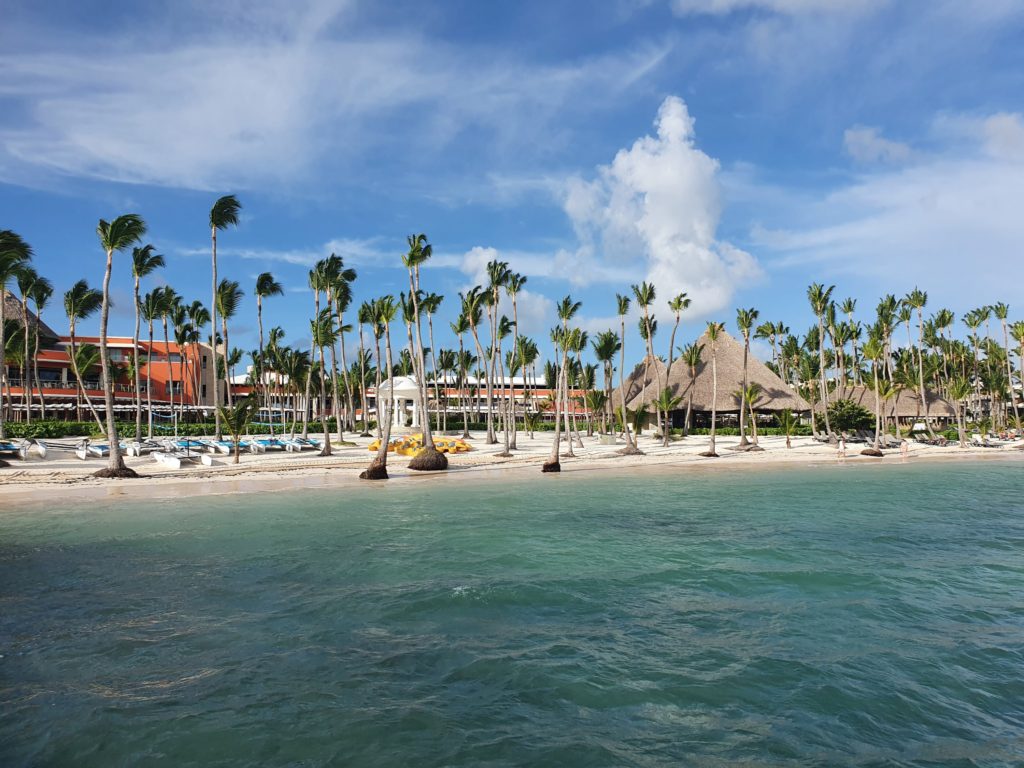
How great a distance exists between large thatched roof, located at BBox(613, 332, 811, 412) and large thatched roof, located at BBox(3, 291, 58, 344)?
64.8 meters

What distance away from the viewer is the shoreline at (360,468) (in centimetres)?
2669

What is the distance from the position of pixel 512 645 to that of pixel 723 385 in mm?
64520

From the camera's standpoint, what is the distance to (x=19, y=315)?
7081 cm

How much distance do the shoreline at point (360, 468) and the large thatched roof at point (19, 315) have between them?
44.3 m

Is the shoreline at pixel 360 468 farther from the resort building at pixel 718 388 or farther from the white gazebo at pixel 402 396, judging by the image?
the resort building at pixel 718 388

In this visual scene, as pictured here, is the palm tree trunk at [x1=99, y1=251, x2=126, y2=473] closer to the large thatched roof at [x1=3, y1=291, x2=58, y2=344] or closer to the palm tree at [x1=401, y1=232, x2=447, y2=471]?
the palm tree at [x1=401, y1=232, x2=447, y2=471]

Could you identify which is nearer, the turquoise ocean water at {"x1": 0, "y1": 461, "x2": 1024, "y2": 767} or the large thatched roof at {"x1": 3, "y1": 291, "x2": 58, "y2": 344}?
the turquoise ocean water at {"x1": 0, "y1": 461, "x2": 1024, "y2": 767}

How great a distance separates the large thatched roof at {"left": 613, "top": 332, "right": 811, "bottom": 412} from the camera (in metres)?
68.1

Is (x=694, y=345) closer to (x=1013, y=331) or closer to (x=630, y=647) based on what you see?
(x=1013, y=331)

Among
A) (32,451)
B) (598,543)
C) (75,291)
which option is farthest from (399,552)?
(75,291)

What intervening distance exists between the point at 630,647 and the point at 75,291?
54.0 meters

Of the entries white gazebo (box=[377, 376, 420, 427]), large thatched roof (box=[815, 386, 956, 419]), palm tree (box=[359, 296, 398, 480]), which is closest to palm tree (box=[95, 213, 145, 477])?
palm tree (box=[359, 296, 398, 480])

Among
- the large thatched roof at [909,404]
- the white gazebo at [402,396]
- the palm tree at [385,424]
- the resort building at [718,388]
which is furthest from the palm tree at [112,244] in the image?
the large thatched roof at [909,404]

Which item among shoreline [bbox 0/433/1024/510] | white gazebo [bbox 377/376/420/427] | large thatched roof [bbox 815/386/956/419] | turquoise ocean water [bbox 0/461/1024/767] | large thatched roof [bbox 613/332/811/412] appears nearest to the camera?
turquoise ocean water [bbox 0/461/1024/767]
